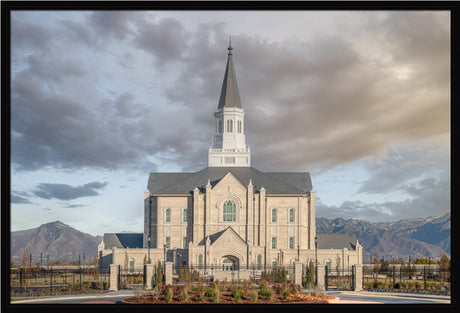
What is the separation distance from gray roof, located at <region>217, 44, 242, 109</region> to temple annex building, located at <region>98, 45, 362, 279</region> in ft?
29.1

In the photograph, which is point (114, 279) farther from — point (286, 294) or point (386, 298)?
point (386, 298)

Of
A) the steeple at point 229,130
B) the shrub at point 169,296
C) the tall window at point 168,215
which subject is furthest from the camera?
the steeple at point 229,130

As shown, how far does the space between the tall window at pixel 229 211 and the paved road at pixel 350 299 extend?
29.0 meters

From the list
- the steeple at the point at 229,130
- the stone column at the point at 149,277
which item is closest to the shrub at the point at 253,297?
the stone column at the point at 149,277

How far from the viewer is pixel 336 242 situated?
7200cm

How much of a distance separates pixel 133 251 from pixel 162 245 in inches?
129

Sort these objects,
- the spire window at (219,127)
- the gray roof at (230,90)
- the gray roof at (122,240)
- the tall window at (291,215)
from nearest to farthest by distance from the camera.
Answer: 1. the tall window at (291,215)
2. the gray roof at (122,240)
3. the gray roof at (230,90)
4. the spire window at (219,127)

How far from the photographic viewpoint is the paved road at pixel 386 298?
108 feet

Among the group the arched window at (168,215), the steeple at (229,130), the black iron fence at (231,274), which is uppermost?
the steeple at (229,130)

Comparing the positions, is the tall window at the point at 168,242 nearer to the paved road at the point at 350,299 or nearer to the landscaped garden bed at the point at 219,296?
the paved road at the point at 350,299

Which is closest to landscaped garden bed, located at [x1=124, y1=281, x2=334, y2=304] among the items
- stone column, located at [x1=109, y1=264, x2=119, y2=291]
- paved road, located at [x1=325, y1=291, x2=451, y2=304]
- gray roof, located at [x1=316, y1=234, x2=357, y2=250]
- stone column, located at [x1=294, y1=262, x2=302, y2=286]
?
paved road, located at [x1=325, y1=291, x2=451, y2=304]
